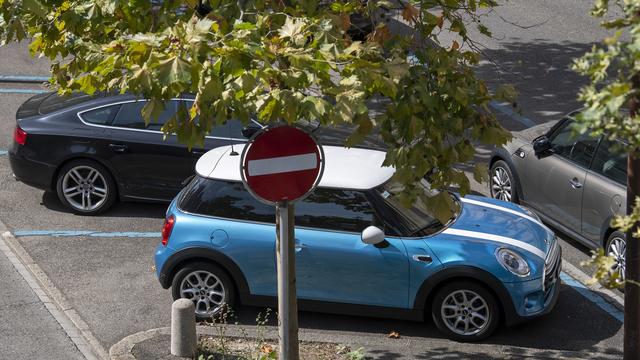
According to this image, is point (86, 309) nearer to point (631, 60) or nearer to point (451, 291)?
point (451, 291)

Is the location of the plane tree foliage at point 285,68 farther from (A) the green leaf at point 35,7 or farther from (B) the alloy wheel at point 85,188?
(B) the alloy wheel at point 85,188

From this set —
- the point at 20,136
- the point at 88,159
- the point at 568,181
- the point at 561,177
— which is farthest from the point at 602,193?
the point at 20,136

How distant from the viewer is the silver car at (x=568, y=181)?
10672mm

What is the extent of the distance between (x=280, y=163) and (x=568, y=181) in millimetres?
5286

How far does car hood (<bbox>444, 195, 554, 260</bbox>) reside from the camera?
947cm

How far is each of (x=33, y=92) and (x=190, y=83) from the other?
11624 millimetres

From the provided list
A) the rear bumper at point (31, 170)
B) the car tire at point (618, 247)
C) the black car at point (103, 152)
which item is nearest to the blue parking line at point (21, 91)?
the black car at point (103, 152)

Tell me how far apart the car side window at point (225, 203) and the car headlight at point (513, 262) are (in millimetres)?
2116

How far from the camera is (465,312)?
9375mm

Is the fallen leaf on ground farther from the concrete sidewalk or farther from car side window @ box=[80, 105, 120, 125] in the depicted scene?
car side window @ box=[80, 105, 120, 125]

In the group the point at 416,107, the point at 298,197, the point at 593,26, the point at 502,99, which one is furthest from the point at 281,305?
the point at 593,26

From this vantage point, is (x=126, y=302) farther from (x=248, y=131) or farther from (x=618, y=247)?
(x=618, y=247)

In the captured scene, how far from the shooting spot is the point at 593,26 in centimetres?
2039

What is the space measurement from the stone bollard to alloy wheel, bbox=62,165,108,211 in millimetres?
4162
